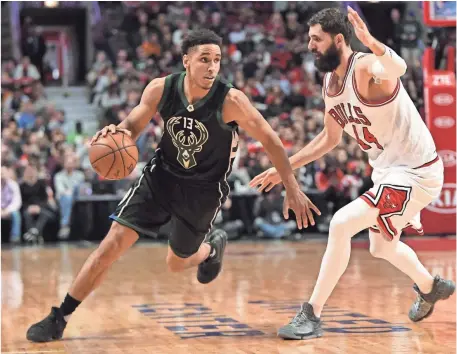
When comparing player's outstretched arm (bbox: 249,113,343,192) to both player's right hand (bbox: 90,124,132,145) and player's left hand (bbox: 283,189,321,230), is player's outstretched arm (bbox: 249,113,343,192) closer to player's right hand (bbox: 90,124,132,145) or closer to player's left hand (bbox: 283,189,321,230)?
player's left hand (bbox: 283,189,321,230)

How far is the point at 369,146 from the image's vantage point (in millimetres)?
5742

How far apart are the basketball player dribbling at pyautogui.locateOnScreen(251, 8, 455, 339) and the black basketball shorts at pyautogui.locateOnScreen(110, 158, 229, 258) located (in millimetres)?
907

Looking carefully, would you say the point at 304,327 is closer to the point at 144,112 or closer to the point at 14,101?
the point at 144,112

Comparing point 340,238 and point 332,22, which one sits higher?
point 332,22

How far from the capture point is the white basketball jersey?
5527mm

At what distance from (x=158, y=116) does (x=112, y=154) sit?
35.6 feet

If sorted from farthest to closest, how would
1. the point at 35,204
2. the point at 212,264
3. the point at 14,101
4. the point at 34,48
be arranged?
the point at 34,48 → the point at 14,101 → the point at 35,204 → the point at 212,264

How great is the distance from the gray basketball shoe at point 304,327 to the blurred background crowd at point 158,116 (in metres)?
8.75

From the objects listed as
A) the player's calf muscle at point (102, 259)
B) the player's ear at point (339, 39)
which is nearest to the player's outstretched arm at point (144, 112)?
the player's calf muscle at point (102, 259)

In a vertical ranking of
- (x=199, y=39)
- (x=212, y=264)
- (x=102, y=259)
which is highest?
(x=199, y=39)

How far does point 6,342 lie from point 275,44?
13946 mm

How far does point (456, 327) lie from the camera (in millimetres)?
5824

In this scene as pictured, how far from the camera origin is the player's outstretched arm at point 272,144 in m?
5.23

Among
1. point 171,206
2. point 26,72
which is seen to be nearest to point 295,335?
point 171,206
